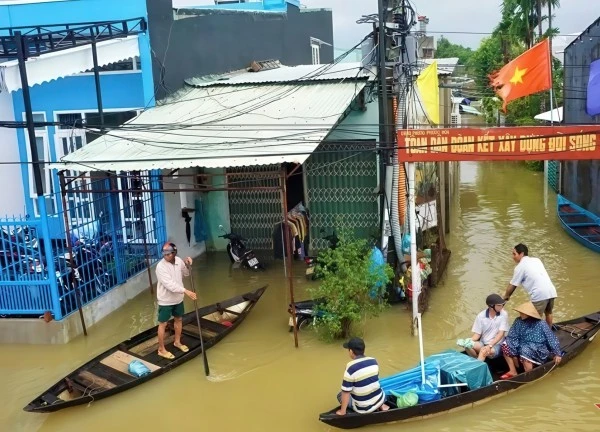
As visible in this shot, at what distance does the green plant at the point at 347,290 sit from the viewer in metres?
8.75

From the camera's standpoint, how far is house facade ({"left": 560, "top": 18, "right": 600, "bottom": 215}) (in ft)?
46.5

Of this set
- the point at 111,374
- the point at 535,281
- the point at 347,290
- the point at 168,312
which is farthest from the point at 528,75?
the point at 111,374

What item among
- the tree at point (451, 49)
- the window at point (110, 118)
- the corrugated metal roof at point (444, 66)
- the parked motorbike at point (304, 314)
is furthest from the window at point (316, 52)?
the tree at point (451, 49)

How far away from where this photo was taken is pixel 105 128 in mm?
11438

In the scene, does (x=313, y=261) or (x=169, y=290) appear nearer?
(x=169, y=290)

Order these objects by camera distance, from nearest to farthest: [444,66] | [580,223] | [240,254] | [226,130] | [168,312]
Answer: [168,312], [226,130], [240,254], [580,223], [444,66]

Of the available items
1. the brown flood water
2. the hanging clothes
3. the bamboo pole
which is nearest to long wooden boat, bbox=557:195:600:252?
the brown flood water

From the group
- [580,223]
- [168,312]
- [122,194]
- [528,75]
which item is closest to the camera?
[168,312]

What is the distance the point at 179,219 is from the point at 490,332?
310 inches

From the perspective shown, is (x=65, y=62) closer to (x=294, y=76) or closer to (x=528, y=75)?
(x=294, y=76)

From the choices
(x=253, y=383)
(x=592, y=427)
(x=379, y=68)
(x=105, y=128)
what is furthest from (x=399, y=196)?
(x=105, y=128)

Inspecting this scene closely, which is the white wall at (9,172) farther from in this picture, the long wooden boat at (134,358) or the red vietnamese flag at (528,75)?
the red vietnamese flag at (528,75)

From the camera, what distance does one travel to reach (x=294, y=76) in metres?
13.4

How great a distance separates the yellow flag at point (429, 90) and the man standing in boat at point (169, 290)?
432 cm
